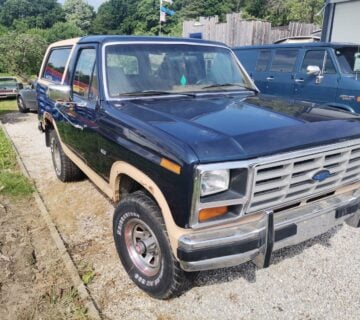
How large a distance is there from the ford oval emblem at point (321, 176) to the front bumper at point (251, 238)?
0.78 feet

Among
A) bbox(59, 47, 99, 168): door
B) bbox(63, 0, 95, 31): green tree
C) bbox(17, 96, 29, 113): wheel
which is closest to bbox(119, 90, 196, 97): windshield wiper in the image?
bbox(59, 47, 99, 168): door

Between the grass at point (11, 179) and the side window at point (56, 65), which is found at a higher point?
the side window at point (56, 65)

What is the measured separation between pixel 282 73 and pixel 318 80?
1.02m

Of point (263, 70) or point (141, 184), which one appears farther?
point (263, 70)

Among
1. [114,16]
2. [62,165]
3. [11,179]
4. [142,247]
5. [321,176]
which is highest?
[114,16]

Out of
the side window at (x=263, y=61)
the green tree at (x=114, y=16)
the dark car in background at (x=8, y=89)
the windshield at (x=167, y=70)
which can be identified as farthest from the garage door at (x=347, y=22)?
the green tree at (x=114, y=16)

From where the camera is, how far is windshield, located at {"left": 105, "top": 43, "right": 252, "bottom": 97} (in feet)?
→ 11.3

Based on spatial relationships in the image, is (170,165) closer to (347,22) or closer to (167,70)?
(167,70)

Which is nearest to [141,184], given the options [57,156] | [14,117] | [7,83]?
Answer: [57,156]

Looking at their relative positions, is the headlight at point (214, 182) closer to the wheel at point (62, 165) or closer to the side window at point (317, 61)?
the wheel at point (62, 165)

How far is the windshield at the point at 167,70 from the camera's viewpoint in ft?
11.3

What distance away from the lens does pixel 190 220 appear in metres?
2.30

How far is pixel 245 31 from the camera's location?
1341 cm

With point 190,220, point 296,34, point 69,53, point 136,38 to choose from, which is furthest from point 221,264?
point 296,34
